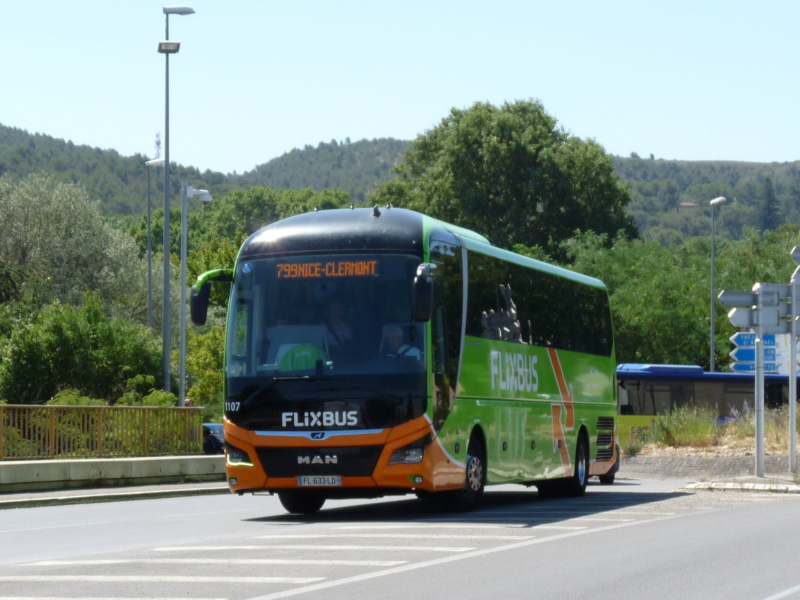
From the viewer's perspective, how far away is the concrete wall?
22594 millimetres

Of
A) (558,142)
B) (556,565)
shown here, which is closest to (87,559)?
(556,565)

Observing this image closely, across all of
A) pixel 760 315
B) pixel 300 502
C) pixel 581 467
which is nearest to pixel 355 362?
pixel 300 502

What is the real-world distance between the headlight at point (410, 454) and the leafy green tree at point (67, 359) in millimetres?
26808

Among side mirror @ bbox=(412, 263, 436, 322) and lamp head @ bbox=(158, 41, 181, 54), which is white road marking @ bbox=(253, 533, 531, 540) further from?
lamp head @ bbox=(158, 41, 181, 54)

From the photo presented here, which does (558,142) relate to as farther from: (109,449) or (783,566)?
(783,566)

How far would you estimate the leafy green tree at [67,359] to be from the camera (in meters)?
40.6

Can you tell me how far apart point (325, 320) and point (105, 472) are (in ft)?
34.7

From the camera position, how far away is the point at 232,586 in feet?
30.8

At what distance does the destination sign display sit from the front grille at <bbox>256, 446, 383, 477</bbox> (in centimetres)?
208

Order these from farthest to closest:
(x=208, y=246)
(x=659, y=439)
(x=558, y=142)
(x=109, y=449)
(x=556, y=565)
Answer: (x=208, y=246), (x=558, y=142), (x=659, y=439), (x=109, y=449), (x=556, y=565)

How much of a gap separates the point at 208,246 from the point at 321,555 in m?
86.0

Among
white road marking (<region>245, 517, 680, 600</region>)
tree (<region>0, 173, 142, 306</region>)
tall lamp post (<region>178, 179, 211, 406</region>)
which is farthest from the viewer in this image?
tree (<region>0, 173, 142, 306</region>)

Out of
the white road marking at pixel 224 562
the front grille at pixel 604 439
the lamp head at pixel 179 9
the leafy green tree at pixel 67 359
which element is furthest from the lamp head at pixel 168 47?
the white road marking at pixel 224 562

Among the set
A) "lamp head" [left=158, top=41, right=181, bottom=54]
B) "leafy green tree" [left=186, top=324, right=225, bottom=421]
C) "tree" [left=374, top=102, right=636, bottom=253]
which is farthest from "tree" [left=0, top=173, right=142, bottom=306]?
"lamp head" [left=158, top=41, right=181, bottom=54]
